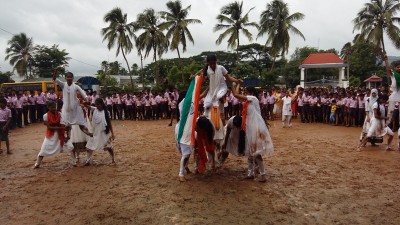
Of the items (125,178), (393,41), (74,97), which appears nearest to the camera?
(125,178)

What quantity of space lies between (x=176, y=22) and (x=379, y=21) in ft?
58.8

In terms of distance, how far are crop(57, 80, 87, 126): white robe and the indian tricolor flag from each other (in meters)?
2.88

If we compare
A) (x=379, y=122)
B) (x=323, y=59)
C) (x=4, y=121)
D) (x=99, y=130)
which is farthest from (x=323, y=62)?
(x=99, y=130)

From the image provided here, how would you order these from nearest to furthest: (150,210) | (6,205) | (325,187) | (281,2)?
(150,210) < (6,205) < (325,187) < (281,2)

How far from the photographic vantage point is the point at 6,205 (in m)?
5.63

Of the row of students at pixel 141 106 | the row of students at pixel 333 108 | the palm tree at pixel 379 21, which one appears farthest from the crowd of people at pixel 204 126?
the palm tree at pixel 379 21

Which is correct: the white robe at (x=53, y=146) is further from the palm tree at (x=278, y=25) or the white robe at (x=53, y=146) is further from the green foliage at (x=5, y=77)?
the green foliage at (x=5, y=77)

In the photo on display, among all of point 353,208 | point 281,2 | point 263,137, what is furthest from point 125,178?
point 281,2

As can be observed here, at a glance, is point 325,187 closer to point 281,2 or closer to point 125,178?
point 125,178

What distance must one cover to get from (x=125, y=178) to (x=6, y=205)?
7.21 ft

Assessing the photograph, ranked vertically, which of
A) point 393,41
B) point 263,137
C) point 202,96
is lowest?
point 263,137

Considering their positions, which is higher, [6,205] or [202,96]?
[202,96]

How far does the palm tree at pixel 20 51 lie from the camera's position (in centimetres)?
4875

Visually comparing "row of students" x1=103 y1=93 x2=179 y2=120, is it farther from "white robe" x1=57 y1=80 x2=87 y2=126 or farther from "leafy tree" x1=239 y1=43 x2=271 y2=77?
"leafy tree" x1=239 y1=43 x2=271 y2=77
